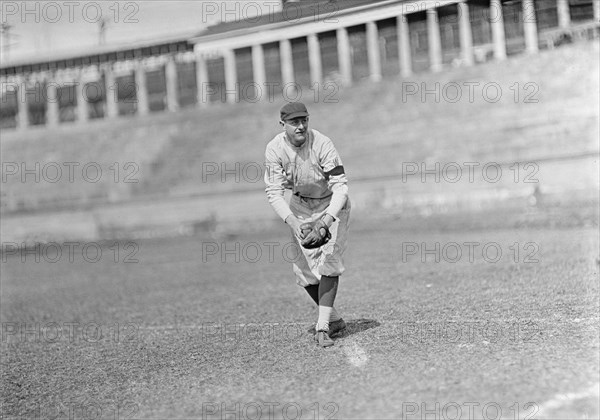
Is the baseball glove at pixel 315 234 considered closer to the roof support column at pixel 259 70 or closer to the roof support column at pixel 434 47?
the roof support column at pixel 434 47

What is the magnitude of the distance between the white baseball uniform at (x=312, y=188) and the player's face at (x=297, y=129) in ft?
0.44

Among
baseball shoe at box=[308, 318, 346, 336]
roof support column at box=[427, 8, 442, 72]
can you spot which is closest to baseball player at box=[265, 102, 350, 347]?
baseball shoe at box=[308, 318, 346, 336]

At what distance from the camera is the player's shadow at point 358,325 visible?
7.78 meters

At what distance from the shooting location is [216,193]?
2966 cm

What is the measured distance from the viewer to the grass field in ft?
17.9

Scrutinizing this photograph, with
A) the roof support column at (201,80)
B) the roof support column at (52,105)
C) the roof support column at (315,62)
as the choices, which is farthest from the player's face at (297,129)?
the roof support column at (52,105)

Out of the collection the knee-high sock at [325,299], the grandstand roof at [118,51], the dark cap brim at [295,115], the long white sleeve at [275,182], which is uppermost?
the grandstand roof at [118,51]

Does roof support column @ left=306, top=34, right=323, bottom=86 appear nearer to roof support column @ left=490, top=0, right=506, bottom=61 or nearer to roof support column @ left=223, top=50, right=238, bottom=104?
roof support column @ left=223, top=50, right=238, bottom=104

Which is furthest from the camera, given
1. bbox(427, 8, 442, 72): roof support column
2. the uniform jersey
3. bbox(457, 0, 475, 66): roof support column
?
bbox(427, 8, 442, 72): roof support column

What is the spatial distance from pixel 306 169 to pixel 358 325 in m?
1.81

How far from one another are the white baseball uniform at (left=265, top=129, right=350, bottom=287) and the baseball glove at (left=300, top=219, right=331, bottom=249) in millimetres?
159

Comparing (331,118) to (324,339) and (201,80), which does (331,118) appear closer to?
(201,80)

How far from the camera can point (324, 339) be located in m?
7.14

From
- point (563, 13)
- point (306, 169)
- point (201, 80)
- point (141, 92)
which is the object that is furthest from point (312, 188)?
point (141, 92)
